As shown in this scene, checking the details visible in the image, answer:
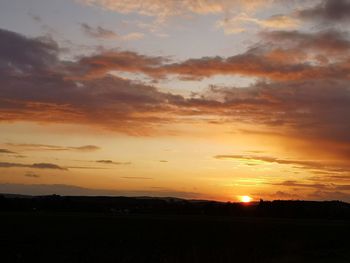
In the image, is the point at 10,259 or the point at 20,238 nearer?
the point at 10,259

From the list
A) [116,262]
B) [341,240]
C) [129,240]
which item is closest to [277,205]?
[341,240]

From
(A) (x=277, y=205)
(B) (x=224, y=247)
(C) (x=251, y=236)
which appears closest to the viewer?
(B) (x=224, y=247)

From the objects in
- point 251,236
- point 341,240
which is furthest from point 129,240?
point 341,240

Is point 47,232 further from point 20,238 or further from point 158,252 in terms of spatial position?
point 158,252

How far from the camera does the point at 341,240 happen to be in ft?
176

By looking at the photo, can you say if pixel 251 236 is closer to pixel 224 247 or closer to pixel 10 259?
pixel 224 247

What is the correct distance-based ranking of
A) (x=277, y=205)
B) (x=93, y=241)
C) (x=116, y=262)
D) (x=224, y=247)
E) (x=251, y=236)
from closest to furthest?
(x=116, y=262), (x=224, y=247), (x=93, y=241), (x=251, y=236), (x=277, y=205)

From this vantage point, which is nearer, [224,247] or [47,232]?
[224,247]

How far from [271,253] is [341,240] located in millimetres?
17529

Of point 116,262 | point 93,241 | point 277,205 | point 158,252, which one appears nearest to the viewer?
point 116,262

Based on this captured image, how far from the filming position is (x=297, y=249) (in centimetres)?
4281

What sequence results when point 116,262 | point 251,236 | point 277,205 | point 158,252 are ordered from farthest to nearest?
point 277,205 → point 251,236 → point 158,252 → point 116,262

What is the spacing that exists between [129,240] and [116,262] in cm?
1482

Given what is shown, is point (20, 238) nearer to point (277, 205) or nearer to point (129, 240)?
point (129, 240)
